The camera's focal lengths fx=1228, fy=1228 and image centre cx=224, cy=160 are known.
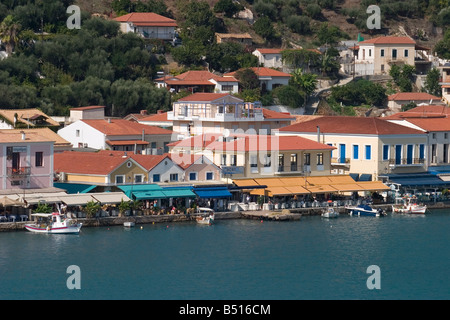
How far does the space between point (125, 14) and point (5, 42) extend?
2217 centimetres

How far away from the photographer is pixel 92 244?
61.8m

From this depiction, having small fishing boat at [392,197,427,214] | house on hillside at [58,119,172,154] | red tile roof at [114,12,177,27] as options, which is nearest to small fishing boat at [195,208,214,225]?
house on hillside at [58,119,172,154]

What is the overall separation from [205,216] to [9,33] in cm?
4593

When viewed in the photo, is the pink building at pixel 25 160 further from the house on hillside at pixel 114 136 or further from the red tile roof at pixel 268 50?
the red tile roof at pixel 268 50

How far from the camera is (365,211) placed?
76875mm

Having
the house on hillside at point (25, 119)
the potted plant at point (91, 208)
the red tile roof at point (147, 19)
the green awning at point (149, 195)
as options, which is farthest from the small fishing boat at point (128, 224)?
the red tile roof at point (147, 19)

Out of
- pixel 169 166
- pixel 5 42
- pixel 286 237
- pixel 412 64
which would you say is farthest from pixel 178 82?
pixel 286 237

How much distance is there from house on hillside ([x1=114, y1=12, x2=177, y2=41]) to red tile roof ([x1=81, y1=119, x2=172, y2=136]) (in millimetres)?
36377

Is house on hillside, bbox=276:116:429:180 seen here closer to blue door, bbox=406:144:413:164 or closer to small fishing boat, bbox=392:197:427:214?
blue door, bbox=406:144:413:164

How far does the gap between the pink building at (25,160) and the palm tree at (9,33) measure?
41095 mm

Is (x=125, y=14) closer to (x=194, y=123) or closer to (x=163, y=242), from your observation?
(x=194, y=123)

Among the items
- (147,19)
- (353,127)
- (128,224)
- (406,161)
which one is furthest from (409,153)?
(147,19)

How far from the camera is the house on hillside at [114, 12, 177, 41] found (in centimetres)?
12488

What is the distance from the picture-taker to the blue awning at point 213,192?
72625mm
